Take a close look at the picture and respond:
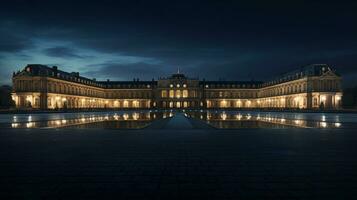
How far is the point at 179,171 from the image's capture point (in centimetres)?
711

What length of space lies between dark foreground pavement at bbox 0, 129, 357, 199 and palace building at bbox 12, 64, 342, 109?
195 ft

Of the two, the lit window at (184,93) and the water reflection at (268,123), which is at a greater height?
the lit window at (184,93)

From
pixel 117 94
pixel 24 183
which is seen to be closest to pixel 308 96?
pixel 117 94

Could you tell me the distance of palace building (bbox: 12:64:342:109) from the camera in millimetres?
82312

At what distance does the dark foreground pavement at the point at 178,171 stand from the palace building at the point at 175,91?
195 feet

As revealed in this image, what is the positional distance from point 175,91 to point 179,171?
113867 millimetres

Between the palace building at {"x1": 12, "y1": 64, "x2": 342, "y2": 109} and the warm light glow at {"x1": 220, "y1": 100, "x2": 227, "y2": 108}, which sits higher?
the palace building at {"x1": 12, "y1": 64, "x2": 342, "y2": 109}

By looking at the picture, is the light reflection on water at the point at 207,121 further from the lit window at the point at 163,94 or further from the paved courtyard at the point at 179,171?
the lit window at the point at 163,94

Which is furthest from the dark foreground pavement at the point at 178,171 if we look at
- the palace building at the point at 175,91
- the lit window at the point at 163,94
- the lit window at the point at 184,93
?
the lit window at the point at 184,93

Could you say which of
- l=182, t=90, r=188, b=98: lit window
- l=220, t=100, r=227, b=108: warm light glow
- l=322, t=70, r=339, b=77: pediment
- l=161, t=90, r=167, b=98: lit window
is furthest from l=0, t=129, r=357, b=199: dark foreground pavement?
l=220, t=100, r=227, b=108: warm light glow

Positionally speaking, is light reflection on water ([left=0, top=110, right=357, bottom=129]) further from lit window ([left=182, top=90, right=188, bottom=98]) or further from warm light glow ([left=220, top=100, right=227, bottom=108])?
warm light glow ([left=220, top=100, right=227, bottom=108])

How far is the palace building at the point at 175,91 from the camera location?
8231cm

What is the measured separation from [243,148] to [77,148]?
17.6ft

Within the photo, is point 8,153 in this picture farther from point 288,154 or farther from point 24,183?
point 288,154
